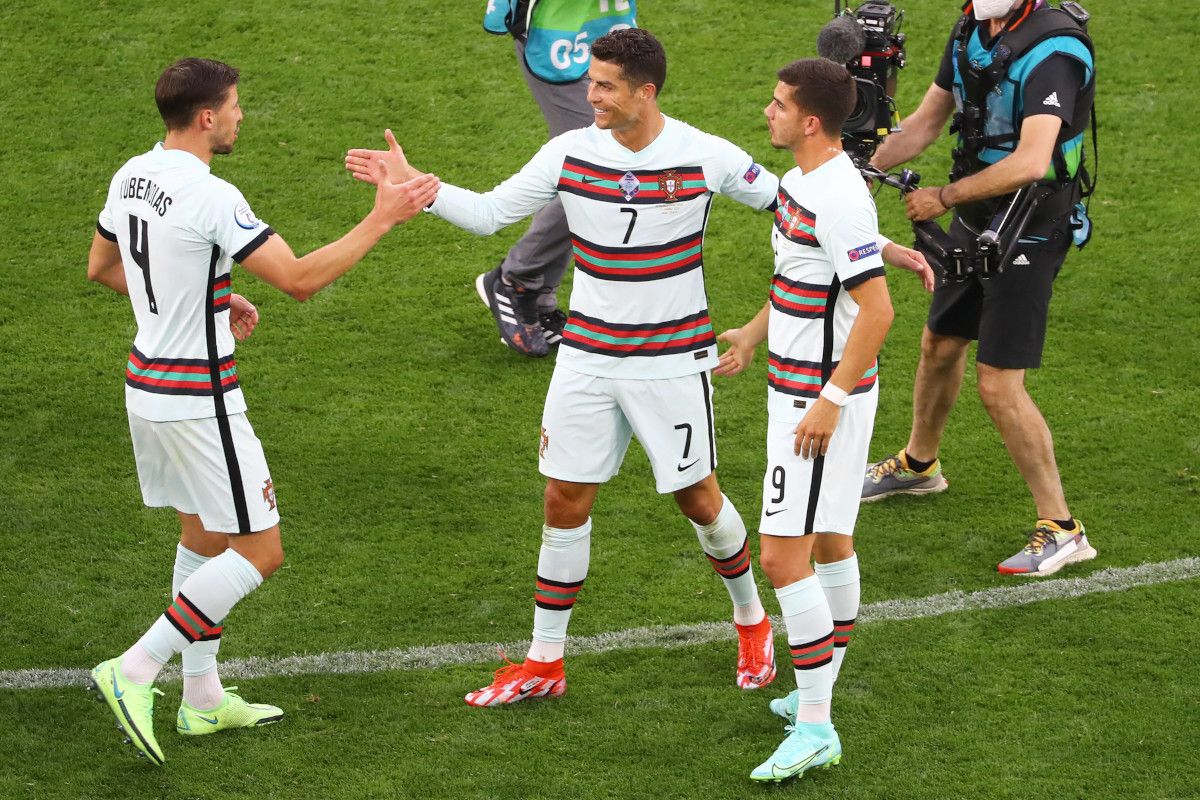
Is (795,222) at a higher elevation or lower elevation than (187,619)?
higher

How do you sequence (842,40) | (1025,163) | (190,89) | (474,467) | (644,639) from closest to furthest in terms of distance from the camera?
(190,89) → (644,639) → (1025,163) → (842,40) → (474,467)

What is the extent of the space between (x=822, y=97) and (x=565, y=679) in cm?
206

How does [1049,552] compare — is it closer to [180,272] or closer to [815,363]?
[815,363]

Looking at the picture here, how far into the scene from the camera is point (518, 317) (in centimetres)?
757

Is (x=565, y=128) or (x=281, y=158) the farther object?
(x=281, y=158)

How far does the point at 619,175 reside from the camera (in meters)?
4.75

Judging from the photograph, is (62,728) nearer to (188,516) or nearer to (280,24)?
(188,516)

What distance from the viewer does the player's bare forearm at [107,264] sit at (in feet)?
15.6

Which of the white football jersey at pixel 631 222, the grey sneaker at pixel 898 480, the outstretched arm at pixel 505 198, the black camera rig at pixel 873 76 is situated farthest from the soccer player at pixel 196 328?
the grey sneaker at pixel 898 480

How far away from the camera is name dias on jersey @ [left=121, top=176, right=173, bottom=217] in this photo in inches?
173

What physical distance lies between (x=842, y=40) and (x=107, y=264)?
8.89 ft

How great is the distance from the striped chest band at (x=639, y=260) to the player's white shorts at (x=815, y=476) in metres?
0.58

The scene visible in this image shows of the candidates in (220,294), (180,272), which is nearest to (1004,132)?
(220,294)

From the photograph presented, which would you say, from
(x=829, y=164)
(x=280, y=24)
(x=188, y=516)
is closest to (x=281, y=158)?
(x=280, y=24)
